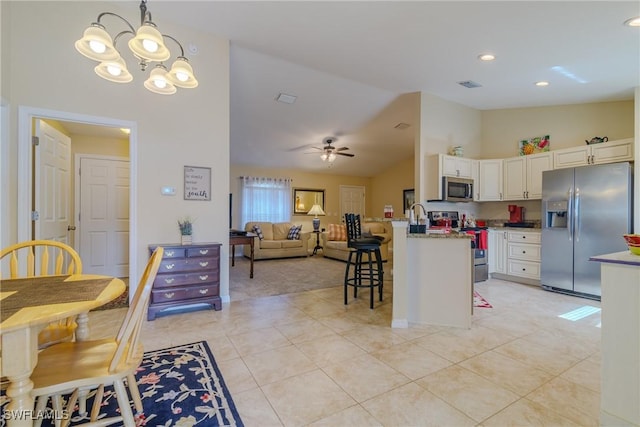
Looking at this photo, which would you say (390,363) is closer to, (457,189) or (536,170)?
(457,189)

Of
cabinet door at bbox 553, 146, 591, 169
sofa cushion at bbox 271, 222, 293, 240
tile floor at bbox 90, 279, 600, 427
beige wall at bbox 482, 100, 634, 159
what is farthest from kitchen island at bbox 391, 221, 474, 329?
sofa cushion at bbox 271, 222, 293, 240

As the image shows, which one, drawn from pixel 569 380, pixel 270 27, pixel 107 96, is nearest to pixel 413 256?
pixel 569 380

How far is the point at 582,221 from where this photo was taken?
3781mm

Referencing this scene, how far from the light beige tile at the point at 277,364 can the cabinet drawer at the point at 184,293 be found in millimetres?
1230

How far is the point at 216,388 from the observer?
180 centimetres

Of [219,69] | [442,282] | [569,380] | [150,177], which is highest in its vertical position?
[219,69]

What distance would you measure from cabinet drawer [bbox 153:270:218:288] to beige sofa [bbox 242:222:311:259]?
366 cm

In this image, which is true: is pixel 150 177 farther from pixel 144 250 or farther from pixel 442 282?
pixel 442 282

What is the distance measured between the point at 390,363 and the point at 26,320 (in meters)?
2.05

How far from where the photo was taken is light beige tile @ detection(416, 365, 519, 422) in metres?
1.63

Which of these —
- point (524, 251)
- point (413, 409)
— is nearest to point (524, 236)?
point (524, 251)

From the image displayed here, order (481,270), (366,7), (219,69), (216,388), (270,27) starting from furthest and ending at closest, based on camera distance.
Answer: (481,270) < (219,69) < (270,27) < (366,7) < (216,388)

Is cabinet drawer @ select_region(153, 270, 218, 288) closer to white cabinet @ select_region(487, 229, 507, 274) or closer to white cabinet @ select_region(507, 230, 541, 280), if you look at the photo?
white cabinet @ select_region(487, 229, 507, 274)

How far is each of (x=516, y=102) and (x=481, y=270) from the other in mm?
2828
